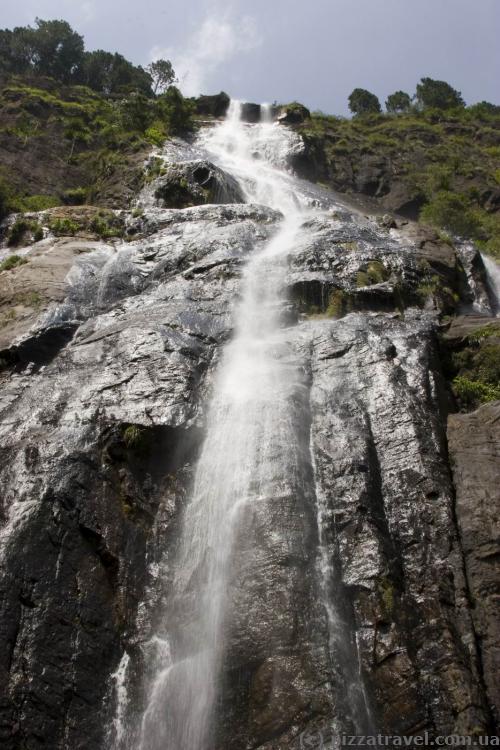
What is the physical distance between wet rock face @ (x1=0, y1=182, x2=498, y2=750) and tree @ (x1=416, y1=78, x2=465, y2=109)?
168 feet

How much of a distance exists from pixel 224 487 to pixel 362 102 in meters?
58.3

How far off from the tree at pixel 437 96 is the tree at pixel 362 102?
434cm

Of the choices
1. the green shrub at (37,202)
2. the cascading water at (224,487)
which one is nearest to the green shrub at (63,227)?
the green shrub at (37,202)

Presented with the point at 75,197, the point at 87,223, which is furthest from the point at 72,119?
the point at 87,223

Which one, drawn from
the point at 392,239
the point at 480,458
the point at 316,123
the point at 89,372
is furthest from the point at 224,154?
the point at 480,458

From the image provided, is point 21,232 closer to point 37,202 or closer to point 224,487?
point 37,202

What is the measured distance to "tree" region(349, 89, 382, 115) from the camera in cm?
5841

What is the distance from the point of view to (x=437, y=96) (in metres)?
57.2

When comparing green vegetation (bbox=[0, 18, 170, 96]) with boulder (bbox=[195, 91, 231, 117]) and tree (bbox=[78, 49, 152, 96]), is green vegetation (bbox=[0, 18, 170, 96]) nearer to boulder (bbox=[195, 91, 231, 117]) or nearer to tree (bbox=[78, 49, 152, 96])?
tree (bbox=[78, 49, 152, 96])

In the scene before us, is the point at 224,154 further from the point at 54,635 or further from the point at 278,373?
the point at 54,635

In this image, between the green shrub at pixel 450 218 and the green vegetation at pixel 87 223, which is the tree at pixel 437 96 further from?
the green vegetation at pixel 87 223

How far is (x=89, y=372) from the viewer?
11.8 meters

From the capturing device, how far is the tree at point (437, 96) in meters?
57.0

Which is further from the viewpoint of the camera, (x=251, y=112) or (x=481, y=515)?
(x=251, y=112)
